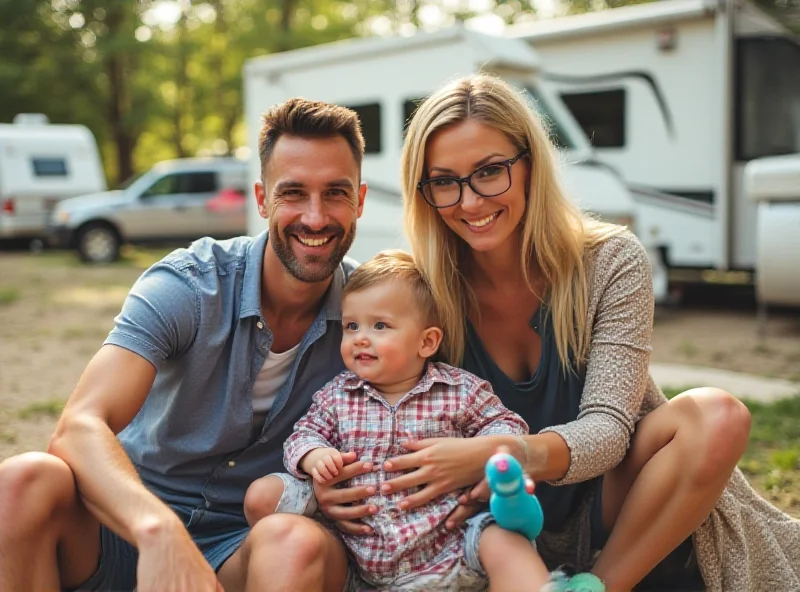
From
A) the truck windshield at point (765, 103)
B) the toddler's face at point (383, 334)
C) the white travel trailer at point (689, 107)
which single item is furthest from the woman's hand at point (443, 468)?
the truck windshield at point (765, 103)

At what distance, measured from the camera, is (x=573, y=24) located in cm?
928

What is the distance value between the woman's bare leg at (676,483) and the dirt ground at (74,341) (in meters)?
3.18

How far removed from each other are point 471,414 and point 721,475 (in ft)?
2.18

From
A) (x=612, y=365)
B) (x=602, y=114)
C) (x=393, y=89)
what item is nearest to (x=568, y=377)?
(x=612, y=365)

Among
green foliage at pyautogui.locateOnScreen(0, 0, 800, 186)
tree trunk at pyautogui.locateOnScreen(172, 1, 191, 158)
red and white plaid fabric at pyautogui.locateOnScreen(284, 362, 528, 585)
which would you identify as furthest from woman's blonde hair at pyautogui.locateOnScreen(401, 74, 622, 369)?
tree trunk at pyautogui.locateOnScreen(172, 1, 191, 158)

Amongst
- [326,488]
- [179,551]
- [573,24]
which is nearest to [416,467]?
[326,488]

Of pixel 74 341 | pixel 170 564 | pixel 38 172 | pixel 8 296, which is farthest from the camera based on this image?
pixel 38 172

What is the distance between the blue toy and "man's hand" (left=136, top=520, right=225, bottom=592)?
25.7 inches

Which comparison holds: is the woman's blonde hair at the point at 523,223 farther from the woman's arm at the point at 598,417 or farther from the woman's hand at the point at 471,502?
the woman's hand at the point at 471,502

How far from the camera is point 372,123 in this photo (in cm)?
946

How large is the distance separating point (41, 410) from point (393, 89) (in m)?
5.35

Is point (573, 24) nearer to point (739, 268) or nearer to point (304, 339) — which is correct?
point (739, 268)

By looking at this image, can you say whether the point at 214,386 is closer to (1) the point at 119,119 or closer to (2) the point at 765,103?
(2) the point at 765,103

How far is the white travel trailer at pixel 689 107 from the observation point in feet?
27.6
